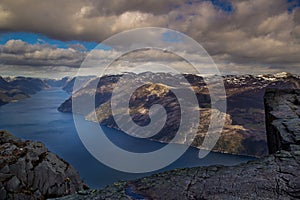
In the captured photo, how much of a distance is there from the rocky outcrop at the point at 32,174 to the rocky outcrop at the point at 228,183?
16133mm

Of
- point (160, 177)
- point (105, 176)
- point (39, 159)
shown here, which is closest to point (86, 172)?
point (105, 176)

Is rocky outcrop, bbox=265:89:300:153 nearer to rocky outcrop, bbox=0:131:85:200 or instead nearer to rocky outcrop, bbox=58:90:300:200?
rocky outcrop, bbox=58:90:300:200

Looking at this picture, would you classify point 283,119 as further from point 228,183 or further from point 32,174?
point 32,174

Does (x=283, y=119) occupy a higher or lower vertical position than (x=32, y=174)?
higher

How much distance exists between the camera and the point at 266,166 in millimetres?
11883

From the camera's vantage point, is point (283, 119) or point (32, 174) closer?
point (283, 119)

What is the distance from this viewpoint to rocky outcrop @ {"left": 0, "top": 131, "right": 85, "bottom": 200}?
24.4 m

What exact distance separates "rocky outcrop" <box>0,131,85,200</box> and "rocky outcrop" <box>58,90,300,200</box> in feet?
52.9

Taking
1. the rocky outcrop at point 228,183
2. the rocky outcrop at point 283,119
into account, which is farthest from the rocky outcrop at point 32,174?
the rocky outcrop at point 283,119

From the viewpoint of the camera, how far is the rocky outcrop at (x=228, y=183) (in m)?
10.3

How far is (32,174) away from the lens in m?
26.6

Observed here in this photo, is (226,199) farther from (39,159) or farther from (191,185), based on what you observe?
(39,159)

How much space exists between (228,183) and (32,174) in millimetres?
24118

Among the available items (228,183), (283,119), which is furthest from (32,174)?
(283,119)
